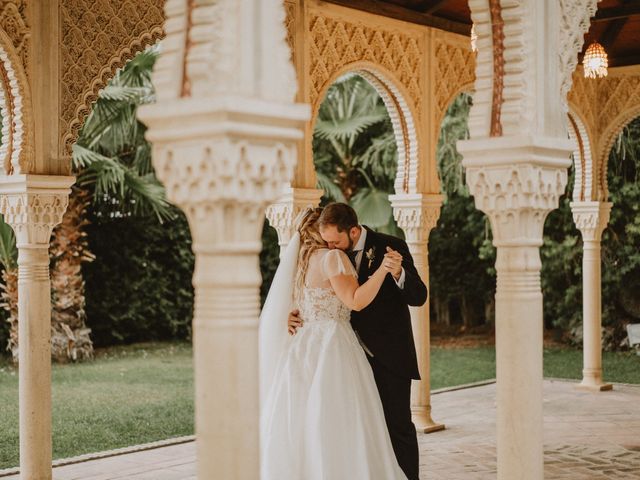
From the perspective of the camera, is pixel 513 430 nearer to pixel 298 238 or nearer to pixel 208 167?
pixel 298 238

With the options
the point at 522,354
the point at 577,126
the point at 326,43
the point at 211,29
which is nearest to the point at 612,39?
the point at 577,126

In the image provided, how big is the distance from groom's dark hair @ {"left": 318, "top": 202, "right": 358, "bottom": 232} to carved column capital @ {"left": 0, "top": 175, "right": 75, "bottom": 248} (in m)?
2.15

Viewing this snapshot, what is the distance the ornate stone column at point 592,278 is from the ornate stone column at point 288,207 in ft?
15.9

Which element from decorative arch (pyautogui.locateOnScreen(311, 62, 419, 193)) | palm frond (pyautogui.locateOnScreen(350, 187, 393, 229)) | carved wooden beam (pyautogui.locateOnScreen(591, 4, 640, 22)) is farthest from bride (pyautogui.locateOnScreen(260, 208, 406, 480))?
palm frond (pyautogui.locateOnScreen(350, 187, 393, 229))

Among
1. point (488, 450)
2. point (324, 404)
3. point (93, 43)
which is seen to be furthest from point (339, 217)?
point (488, 450)

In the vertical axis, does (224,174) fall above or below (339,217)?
above

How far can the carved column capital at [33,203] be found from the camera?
663cm

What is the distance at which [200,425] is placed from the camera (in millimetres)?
3480

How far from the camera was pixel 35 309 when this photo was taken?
671cm

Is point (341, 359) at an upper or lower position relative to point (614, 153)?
lower

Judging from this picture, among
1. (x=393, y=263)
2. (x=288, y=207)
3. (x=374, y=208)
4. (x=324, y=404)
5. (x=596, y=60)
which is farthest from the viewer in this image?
(x=374, y=208)

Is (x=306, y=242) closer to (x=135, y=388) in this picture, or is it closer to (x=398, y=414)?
(x=398, y=414)

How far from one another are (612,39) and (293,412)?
643 centimetres

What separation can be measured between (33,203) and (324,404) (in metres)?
2.62
